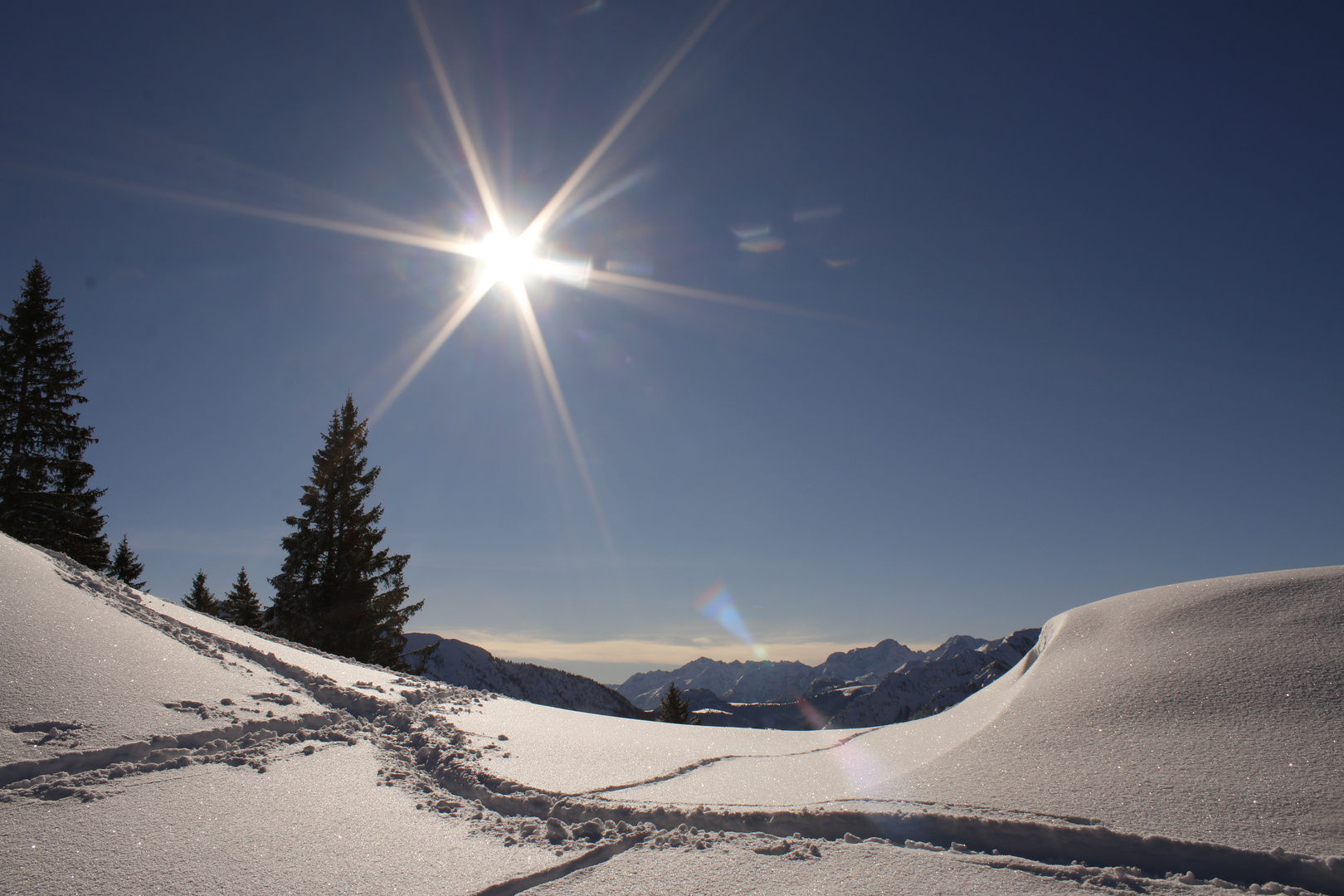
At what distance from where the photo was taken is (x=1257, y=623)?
3.95 meters

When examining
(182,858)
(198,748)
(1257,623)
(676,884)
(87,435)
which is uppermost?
(87,435)

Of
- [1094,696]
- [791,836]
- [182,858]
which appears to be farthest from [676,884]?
[1094,696]

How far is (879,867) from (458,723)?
3.68 metres

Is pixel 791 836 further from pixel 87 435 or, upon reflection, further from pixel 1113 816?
pixel 87 435

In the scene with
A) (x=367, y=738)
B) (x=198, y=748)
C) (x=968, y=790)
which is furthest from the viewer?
(x=367, y=738)

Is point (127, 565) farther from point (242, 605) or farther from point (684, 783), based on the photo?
point (684, 783)

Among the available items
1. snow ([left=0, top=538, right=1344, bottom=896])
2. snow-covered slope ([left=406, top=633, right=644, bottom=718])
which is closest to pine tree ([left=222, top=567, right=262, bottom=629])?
snow ([left=0, top=538, right=1344, bottom=896])

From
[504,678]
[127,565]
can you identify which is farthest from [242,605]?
[504,678]

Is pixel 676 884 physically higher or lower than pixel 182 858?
lower

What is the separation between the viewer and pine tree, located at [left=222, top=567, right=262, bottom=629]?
29.1 meters

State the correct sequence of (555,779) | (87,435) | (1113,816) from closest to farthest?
1. (1113,816)
2. (555,779)
3. (87,435)

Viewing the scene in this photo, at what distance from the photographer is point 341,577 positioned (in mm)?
17969

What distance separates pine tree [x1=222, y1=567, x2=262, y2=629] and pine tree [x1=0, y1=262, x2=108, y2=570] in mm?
11220

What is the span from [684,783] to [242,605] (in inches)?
1389
